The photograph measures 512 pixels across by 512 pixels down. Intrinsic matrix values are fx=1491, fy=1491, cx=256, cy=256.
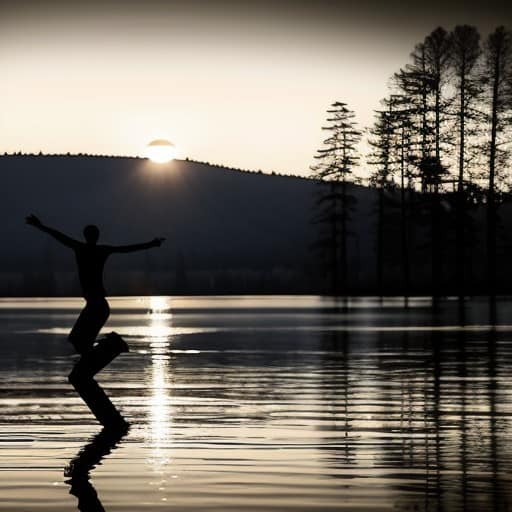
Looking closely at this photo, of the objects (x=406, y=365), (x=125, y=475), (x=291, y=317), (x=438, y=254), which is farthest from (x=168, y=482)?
(x=438, y=254)

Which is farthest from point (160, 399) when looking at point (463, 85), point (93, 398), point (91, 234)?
point (463, 85)

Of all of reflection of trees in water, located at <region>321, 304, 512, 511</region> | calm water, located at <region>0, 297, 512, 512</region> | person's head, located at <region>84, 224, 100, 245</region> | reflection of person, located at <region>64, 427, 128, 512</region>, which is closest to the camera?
reflection of person, located at <region>64, 427, 128, 512</region>

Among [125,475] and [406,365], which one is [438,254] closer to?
[406,365]

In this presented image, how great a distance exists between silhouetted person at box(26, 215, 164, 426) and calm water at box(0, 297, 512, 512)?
11.6 inches

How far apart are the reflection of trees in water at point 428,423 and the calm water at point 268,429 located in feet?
0.07

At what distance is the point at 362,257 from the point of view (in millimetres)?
194000

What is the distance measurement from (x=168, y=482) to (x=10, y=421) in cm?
501

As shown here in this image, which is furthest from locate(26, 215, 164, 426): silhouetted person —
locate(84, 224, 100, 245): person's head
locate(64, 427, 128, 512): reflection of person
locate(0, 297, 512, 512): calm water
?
locate(64, 427, 128, 512): reflection of person

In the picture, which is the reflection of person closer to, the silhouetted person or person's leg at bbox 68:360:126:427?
person's leg at bbox 68:360:126:427

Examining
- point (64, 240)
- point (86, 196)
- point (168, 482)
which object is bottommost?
point (168, 482)

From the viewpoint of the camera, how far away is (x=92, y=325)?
14.6 m

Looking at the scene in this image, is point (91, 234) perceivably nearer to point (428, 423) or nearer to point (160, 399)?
point (160, 399)

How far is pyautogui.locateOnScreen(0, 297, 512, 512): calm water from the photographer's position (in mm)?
9805

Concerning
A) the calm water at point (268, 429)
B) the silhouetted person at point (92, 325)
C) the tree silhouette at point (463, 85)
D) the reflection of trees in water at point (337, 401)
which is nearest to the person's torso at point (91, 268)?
the silhouetted person at point (92, 325)
